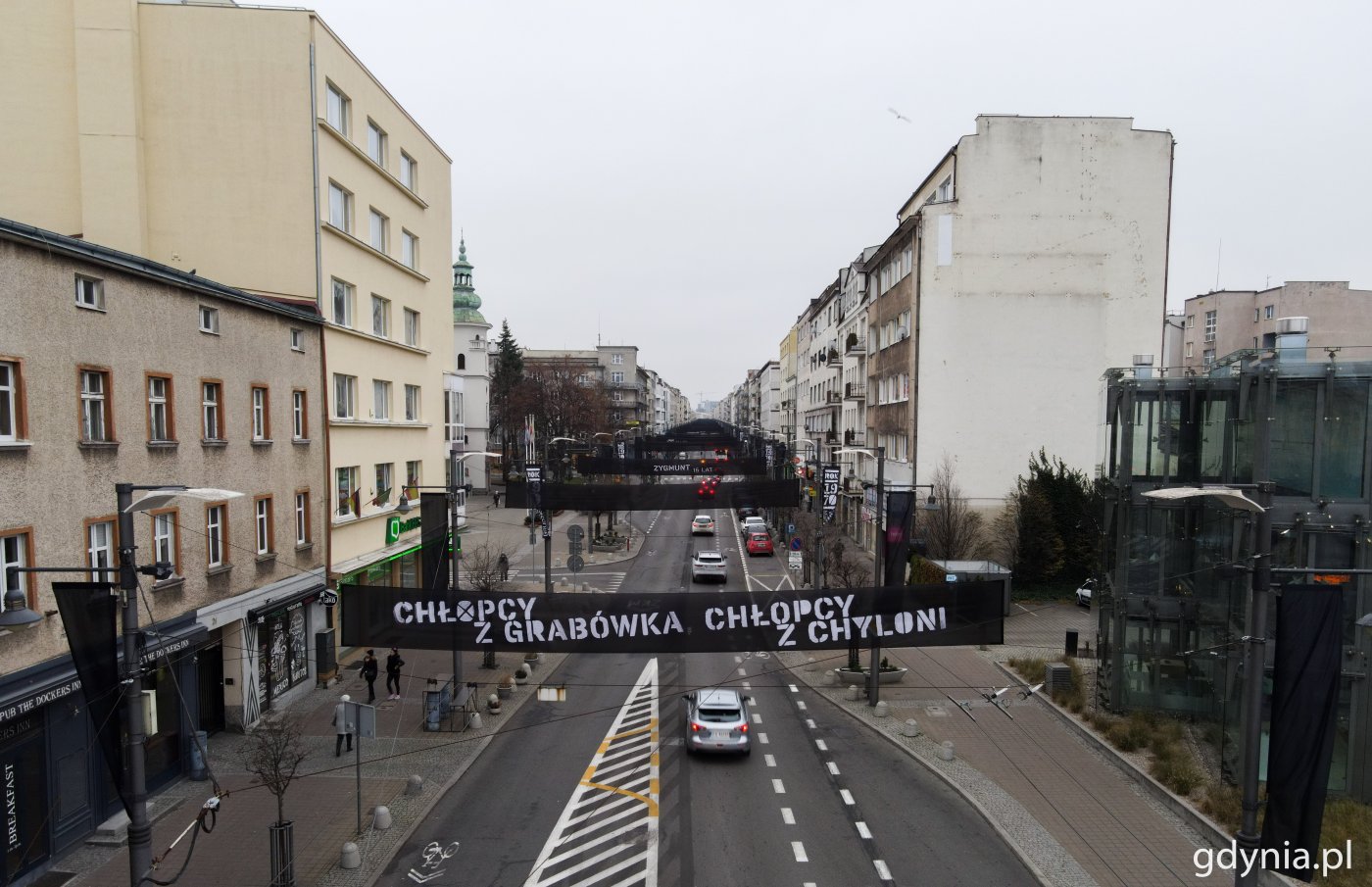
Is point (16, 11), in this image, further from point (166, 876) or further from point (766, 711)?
point (766, 711)

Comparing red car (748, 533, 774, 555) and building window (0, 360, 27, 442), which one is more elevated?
building window (0, 360, 27, 442)

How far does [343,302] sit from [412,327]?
6471 mm

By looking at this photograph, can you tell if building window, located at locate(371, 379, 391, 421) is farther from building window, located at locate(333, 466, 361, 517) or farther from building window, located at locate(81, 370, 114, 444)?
building window, located at locate(81, 370, 114, 444)

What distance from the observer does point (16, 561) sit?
14.1 m

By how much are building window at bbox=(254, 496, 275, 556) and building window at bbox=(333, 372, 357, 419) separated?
4.87 meters

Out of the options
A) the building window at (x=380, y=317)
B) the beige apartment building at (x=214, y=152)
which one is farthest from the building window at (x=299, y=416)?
the building window at (x=380, y=317)

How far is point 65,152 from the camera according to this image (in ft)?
77.5

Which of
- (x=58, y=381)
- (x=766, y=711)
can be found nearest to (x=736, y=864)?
(x=766, y=711)

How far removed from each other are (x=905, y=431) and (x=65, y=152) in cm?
3592

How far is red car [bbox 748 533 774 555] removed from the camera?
53.9 meters

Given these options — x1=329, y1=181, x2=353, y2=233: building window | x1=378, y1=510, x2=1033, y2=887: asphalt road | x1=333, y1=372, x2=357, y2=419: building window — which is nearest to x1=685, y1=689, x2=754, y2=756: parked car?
x1=378, y1=510, x2=1033, y2=887: asphalt road

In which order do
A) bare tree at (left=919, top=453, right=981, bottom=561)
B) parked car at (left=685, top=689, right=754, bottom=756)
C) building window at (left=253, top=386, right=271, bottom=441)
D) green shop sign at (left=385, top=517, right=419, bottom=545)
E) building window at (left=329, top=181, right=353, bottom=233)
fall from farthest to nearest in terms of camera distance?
bare tree at (left=919, top=453, right=981, bottom=561) → green shop sign at (left=385, top=517, right=419, bottom=545) → building window at (left=329, top=181, right=353, bottom=233) → building window at (left=253, top=386, right=271, bottom=441) → parked car at (left=685, top=689, right=754, bottom=756)

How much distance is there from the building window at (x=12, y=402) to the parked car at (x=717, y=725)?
15071 mm

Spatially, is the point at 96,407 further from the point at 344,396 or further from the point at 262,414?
the point at 344,396
